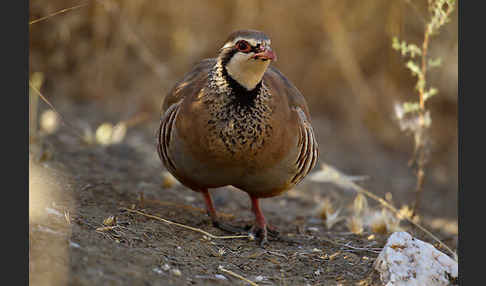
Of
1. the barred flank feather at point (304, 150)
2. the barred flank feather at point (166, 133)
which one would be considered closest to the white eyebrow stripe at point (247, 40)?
the barred flank feather at point (166, 133)

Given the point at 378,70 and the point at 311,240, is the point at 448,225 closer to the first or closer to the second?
the point at 311,240

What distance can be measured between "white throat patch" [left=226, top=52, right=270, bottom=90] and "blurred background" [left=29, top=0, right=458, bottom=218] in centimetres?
375

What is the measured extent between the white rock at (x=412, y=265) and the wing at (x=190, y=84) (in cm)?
150

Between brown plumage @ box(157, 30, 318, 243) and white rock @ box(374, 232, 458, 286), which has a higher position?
brown plumage @ box(157, 30, 318, 243)

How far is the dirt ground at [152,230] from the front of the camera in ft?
9.24

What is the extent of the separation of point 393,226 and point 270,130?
4.85 ft

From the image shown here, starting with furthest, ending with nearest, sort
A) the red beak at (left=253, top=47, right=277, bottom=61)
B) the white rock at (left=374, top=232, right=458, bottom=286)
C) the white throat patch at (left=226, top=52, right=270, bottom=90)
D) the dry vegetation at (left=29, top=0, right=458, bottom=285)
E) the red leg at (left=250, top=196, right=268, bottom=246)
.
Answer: the dry vegetation at (left=29, top=0, right=458, bottom=285) < the red leg at (left=250, top=196, right=268, bottom=246) < the white throat patch at (left=226, top=52, right=270, bottom=90) < the red beak at (left=253, top=47, right=277, bottom=61) < the white rock at (left=374, top=232, right=458, bottom=286)

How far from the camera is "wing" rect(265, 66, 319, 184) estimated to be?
3898 millimetres

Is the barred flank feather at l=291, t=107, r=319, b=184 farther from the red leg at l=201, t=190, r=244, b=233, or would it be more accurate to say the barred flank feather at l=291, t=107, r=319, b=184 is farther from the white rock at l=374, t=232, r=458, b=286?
the white rock at l=374, t=232, r=458, b=286

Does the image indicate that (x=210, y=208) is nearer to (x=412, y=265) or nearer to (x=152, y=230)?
(x=152, y=230)

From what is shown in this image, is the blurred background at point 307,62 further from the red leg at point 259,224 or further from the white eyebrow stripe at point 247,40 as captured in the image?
the white eyebrow stripe at point 247,40

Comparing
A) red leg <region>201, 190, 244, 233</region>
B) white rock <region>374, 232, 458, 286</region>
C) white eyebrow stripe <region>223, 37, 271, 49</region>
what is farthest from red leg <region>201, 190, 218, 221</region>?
white rock <region>374, 232, 458, 286</region>

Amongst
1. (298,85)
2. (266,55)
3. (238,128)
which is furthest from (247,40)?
(298,85)

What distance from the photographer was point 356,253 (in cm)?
380
